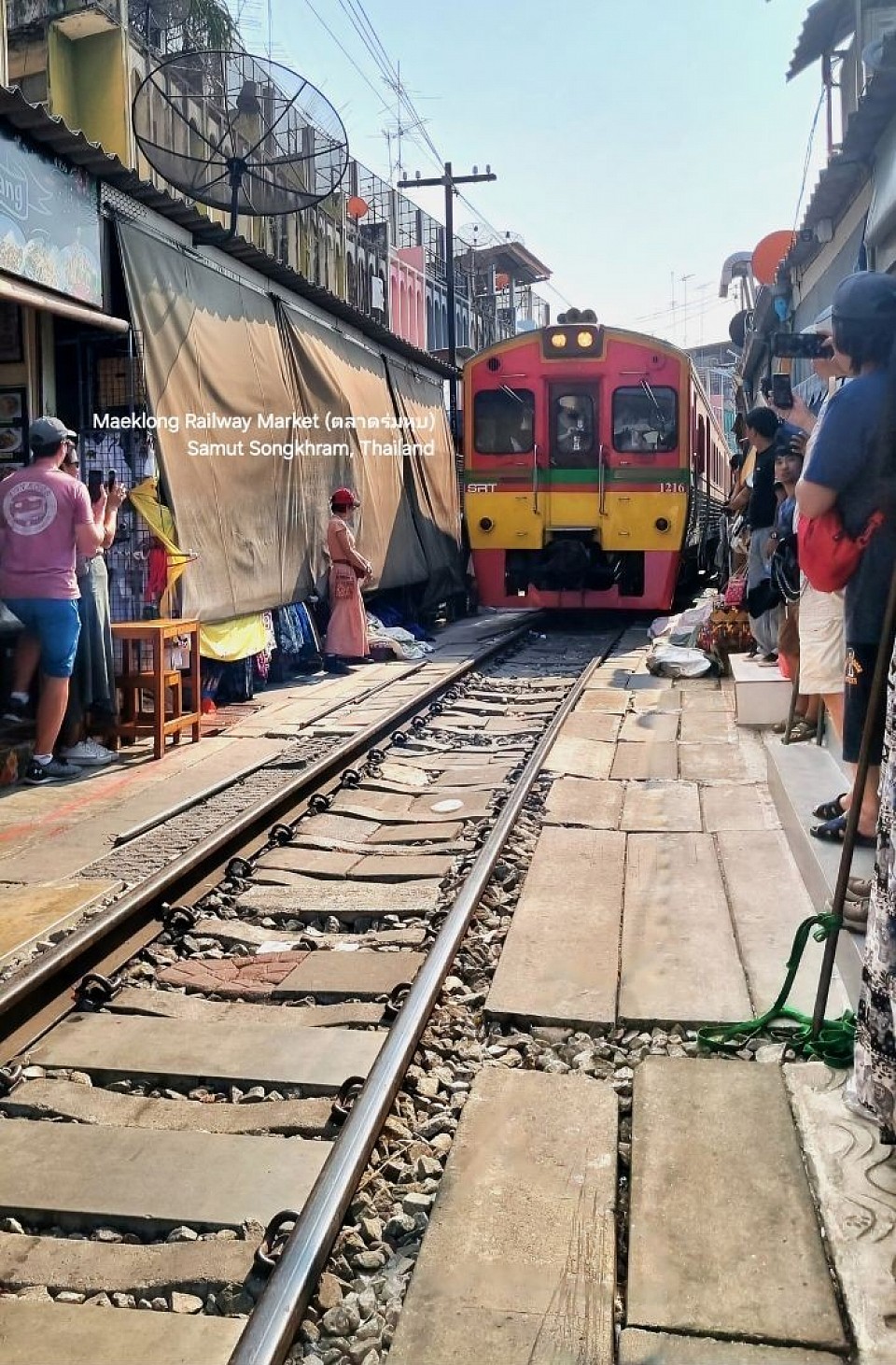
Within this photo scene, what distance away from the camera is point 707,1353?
1924mm

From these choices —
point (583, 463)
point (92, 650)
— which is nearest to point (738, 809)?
point (92, 650)

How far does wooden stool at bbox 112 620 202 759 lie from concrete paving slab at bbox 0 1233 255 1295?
15.3 ft

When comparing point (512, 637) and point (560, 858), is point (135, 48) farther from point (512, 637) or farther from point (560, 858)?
point (560, 858)

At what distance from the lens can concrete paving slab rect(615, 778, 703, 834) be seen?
5434 millimetres

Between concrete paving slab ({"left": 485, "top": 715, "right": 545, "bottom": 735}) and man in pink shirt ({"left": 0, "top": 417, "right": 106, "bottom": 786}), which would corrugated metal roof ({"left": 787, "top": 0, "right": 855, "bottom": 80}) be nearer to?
concrete paving slab ({"left": 485, "top": 715, "right": 545, "bottom": 735})

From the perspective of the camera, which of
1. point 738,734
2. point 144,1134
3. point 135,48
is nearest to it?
point 144,1134

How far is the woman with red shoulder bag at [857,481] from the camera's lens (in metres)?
3.32

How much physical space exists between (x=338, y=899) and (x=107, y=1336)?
2457 mm

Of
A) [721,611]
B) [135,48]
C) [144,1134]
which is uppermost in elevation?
[135,48]

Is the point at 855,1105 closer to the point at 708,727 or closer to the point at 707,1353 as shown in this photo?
the point at 707,1353

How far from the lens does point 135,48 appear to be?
16297 millimetres

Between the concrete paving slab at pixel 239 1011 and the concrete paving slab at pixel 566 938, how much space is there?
1.28ft

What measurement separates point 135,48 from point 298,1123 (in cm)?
1696

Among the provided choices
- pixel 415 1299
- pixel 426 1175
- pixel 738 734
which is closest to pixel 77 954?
pixel 426 1175
